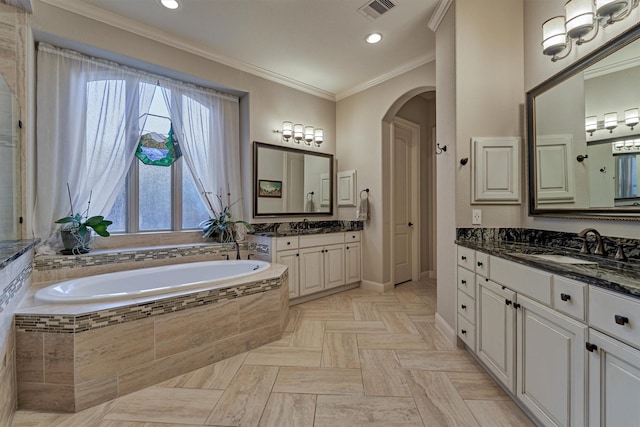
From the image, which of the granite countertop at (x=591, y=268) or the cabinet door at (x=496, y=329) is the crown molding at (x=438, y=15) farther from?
the cabinet door at (x=496, y=329)

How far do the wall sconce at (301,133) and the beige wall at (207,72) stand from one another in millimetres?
86

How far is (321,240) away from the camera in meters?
3.46

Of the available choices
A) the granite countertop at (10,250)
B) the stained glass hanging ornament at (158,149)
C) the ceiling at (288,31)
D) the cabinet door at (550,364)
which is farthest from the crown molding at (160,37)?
the cabinet door at (550,364)

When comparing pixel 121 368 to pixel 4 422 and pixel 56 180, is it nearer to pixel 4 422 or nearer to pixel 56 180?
pixel 4 422

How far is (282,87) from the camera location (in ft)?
12.1

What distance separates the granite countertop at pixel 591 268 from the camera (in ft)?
3.07

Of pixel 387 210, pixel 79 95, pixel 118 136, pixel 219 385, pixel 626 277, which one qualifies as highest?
pixel 79 95

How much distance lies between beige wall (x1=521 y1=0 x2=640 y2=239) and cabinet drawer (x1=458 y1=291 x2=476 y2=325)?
73 centimetres

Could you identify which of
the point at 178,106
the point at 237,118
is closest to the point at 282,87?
the point at 237,118

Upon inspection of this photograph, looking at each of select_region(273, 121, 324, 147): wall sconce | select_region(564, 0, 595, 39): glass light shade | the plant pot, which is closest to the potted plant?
the plant pot

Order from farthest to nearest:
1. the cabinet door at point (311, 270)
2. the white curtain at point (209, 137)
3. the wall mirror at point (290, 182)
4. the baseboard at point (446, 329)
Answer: the wall mirror at point (290, 182), the cabinet door at point (311, 270), the white curtain at point (209, 137), the baseboard at point (446, 329)

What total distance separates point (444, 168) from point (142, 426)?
265cm

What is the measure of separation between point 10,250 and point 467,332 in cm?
296

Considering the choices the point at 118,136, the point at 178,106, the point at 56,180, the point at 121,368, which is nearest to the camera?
the point at 121,368
